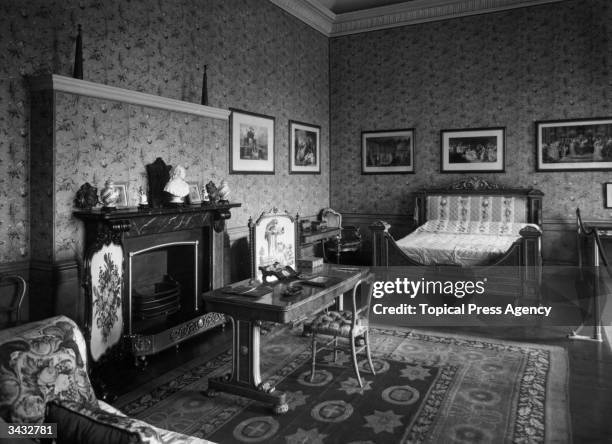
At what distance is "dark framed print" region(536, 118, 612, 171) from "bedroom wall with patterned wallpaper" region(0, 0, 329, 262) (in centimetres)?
384

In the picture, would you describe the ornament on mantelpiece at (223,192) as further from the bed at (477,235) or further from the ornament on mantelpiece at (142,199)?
the bed at (477,235)

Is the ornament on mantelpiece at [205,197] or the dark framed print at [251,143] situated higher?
the dark framed print at [251,143]

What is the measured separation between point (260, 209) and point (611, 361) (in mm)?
4766

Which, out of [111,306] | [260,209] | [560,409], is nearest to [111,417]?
[111,306]

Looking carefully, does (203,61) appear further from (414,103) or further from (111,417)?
(111,417)

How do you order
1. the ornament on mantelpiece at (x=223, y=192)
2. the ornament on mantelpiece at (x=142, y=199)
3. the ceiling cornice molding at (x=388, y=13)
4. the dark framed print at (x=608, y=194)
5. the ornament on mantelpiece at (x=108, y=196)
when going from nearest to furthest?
the ornament on mantelpiece at (x=108, y=196) < the ornament on mantelpiece at (x=142, y=199) < the ornament on mantelpiece at (x=223, y=192) < the dark framed print at (x=608, y=194) < the ceiling cornice molding at (x=388, y=13)

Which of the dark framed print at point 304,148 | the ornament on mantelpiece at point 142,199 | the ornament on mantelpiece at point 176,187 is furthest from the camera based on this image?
the dark framed print at point 304,148

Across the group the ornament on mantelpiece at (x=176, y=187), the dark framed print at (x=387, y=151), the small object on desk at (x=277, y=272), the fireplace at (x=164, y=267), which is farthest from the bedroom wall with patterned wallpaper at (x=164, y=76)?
the small object on desk at (x=277, y=272)

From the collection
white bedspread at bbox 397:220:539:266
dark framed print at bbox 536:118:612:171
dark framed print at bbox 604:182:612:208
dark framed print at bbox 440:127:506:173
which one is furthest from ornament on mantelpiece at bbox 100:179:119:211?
dark framed print at bbox 604:182:612:208

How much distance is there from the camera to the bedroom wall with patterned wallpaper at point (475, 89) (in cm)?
790

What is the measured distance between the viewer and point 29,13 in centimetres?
426

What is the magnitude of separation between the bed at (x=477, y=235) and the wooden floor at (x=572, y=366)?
2.58ft

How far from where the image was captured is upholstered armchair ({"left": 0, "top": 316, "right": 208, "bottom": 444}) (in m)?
1.74

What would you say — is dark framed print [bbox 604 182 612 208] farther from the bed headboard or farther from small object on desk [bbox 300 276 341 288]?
small object on desk [bbox 300 276 341 288]
